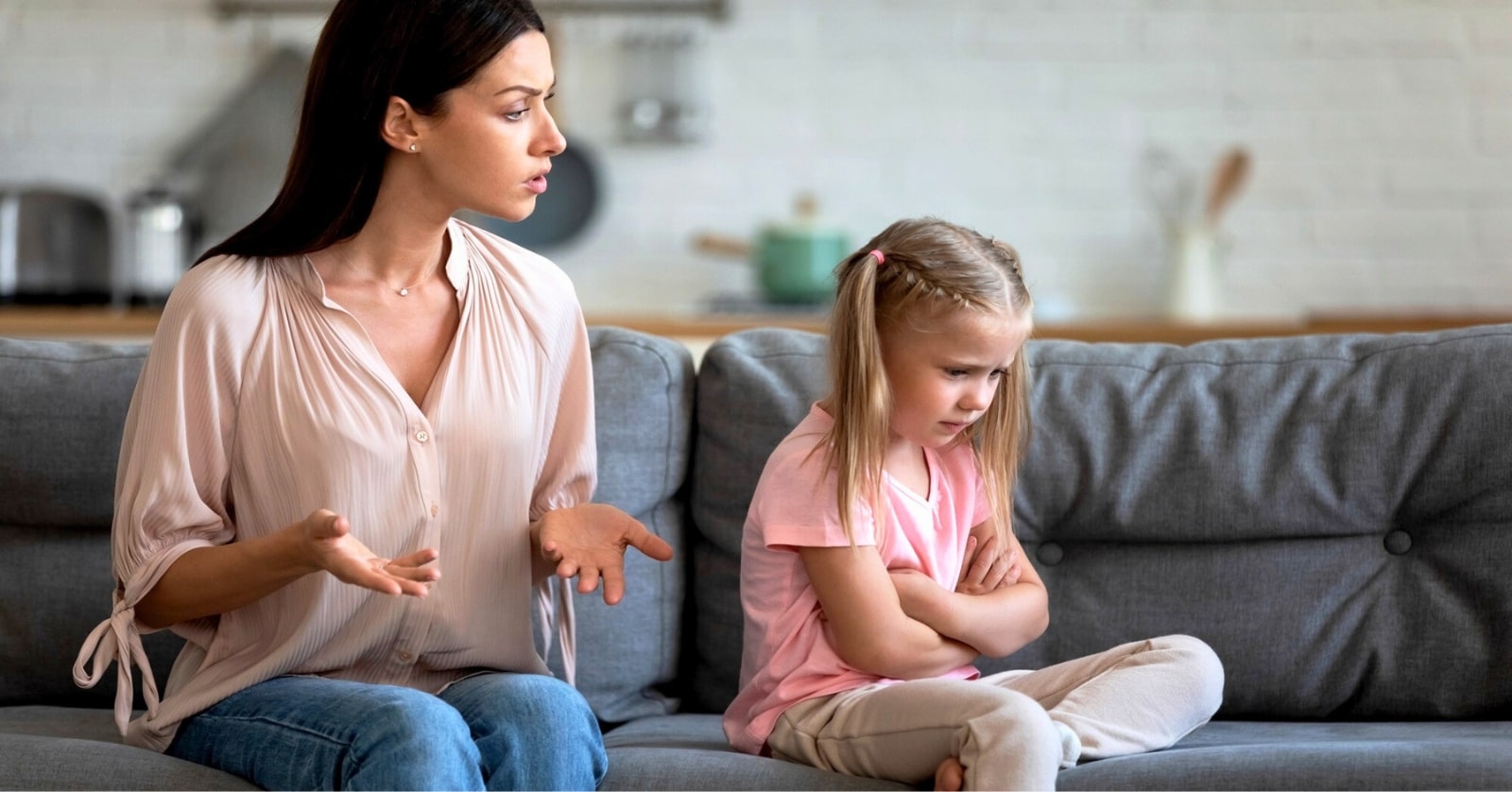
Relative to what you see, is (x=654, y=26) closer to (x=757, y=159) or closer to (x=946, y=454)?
(x=757, y=159)

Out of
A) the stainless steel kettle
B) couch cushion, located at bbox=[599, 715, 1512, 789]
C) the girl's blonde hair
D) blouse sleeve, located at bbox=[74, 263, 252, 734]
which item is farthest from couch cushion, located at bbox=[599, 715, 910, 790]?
the stainless steel kettle

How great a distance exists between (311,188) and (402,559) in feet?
1.49

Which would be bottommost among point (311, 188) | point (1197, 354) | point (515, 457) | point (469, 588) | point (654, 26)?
point (469, 588)

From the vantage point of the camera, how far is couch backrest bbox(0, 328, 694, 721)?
1.96m

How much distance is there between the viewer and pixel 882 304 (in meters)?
1.67

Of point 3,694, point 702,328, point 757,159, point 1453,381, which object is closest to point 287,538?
point 3,694

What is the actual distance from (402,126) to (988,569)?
0.81 meters

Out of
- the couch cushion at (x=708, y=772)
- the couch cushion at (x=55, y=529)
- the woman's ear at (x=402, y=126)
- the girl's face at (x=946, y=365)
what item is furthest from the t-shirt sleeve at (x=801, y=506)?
the couch cushion at (x=55, y=529)

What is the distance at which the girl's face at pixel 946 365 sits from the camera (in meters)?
1.62

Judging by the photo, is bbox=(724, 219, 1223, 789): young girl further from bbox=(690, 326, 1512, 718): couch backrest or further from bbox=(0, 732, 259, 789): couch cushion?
bbox=(0, 732, 259, 789): couch cushion

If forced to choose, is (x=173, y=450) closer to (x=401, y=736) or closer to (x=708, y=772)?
(x=401, y=736)

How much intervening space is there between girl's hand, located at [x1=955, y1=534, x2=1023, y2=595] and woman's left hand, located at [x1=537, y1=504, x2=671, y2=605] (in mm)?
380

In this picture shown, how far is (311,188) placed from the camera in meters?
1.61

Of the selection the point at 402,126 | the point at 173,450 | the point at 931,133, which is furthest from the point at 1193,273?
the point at 173,450
